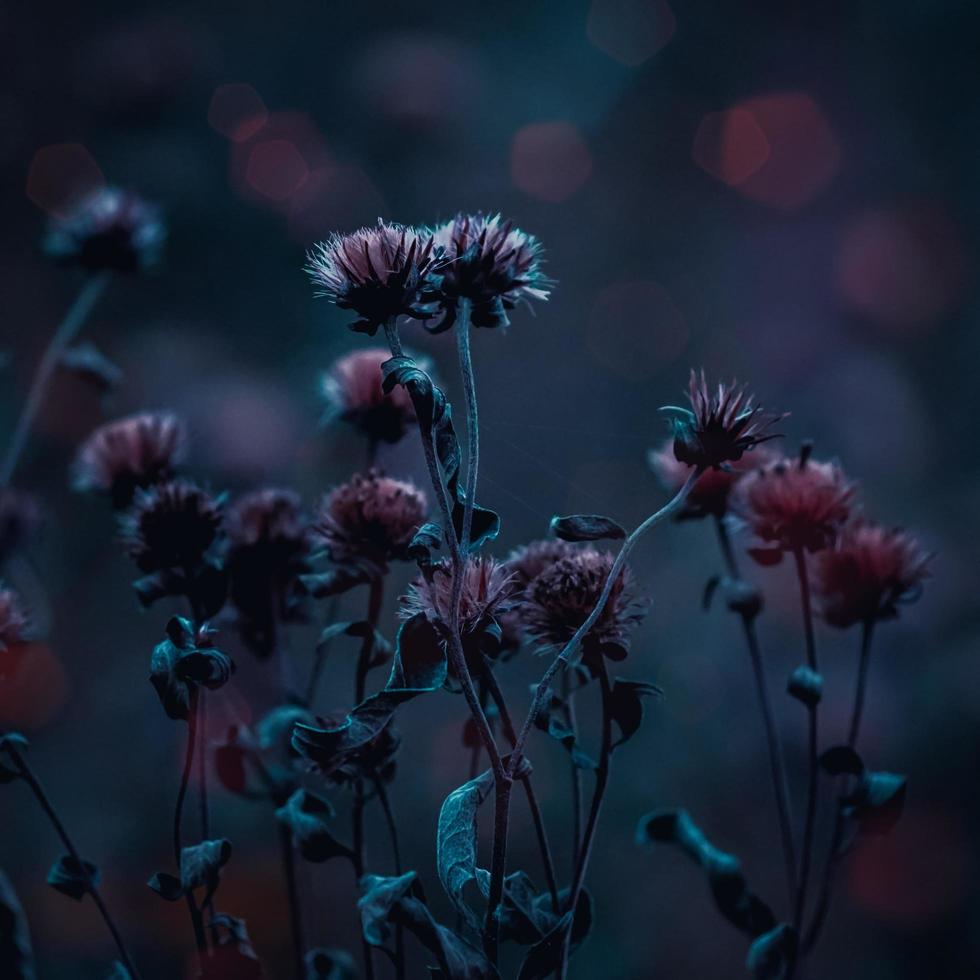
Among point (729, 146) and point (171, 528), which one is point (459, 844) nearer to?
point (171, 528)

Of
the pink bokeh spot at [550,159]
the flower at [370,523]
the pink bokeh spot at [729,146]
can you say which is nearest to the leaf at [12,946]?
the flower at [370,523]

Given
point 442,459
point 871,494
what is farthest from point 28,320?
point 871,494

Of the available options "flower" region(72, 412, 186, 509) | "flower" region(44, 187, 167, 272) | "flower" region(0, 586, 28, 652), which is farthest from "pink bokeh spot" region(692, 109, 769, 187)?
"flower" region(0, 586, 28, 652)

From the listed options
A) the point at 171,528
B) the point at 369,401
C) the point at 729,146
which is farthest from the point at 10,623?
the point at 729,146

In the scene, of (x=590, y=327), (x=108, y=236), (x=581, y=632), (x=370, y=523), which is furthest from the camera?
(x=590, y=327)

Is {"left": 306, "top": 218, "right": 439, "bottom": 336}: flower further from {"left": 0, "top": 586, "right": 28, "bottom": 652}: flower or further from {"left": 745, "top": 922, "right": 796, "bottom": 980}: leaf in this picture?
{"left": 745, "top": 922, "right": 796, "bottom": 980}: leaf

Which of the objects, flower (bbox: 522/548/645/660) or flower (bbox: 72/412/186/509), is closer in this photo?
flower (bbox: 522/548/645/660)
